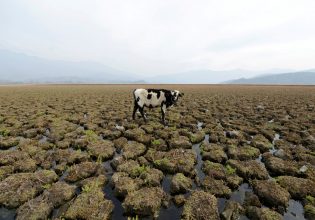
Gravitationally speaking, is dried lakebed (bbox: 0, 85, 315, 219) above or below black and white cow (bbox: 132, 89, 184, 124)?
below

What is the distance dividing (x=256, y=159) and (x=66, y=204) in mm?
6994

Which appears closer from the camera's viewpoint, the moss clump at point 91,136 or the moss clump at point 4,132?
the moss clump at point 91,136

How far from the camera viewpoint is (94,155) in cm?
788

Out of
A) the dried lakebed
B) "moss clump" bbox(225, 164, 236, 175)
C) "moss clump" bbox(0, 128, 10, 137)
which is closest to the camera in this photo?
the dried lakebed

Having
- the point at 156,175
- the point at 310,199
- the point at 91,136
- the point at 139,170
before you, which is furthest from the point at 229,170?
the point at 91,136

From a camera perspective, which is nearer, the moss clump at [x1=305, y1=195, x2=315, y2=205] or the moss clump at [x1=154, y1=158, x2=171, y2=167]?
the moss clump at [x1=305, y1=195, x2=315, y2=205]

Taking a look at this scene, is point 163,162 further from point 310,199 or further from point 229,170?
point 310,199

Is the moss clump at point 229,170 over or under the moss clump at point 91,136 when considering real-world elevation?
under

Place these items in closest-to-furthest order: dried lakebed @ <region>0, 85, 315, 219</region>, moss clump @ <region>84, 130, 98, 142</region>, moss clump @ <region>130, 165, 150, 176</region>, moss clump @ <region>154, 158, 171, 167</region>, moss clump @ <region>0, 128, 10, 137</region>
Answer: dried lakebed @ <region>0, 85, 315, 219</region>
moss clump @ <region>130, 165, 150, 176</region>
moss clump @ <region>154, 158, 171, 167</region>
moss clump @ <region>84, 130, 98, 142</region>
moss clump @ <region>0, 128, 10, 137</region>

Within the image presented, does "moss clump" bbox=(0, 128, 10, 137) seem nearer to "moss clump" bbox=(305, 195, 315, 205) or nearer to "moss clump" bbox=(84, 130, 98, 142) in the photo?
"moss clump" bbox=(84, 130, 98, 142)

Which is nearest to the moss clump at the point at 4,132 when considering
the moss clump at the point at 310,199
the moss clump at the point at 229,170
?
the moss clump at the point at 229,170

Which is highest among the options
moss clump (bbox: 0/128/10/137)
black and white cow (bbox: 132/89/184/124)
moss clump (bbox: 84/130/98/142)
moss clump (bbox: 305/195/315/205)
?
black and white cow (bbox: 132/89/184/124)

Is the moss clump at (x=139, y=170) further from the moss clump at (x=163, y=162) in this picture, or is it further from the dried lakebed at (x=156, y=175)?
the moss clump at (x=163, y=162)

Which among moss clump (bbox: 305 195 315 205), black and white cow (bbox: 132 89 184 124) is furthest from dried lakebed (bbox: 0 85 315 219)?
black and white cow (bbox: 132 89 184 124)
